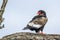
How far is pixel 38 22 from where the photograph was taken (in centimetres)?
1728

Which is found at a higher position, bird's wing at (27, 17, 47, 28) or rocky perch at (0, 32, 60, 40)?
bird's wing at (27, 17, 47, 28)

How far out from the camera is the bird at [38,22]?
16.8m

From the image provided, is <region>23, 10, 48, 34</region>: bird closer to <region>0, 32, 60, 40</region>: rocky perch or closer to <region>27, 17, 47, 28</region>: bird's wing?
<region>27, 17, 47, 28</region>: bird's wing

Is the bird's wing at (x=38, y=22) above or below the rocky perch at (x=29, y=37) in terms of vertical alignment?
above

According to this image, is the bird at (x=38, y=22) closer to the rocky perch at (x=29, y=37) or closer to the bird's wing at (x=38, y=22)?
the bird's wing at (x=38, y=22)

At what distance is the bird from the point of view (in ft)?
55.0

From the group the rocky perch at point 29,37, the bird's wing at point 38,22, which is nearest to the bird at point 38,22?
the bird's wing at point 38,22

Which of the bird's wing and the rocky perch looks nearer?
the rocky perch

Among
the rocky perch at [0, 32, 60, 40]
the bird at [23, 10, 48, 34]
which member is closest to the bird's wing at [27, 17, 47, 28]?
the bird at [23, 10, 48, 34]

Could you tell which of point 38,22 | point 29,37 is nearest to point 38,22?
point 38,22

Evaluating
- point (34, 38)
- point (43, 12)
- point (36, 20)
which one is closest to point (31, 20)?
point (36, 20)

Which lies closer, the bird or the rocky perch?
the rocky perch

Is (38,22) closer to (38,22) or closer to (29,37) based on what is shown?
(38,22)

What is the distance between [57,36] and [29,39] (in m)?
1.66
